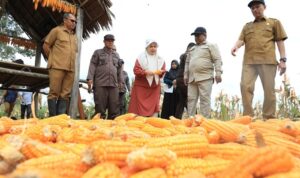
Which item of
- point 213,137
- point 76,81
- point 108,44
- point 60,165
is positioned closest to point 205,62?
point 108,44

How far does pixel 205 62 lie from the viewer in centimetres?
683

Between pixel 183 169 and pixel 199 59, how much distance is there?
5580mm

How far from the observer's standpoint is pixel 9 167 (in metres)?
1.49

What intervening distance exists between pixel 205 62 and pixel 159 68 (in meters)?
0.97

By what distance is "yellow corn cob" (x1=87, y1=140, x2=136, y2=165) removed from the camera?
1.47 meters

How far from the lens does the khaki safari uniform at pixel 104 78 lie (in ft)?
23.9

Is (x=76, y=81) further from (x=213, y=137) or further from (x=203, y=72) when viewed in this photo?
(x=213, y=137)

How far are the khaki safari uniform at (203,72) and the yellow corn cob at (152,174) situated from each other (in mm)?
5415

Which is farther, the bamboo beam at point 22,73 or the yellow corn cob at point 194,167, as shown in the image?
the bamboo beam at point 22,73

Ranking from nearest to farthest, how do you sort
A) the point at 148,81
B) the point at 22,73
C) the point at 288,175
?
the point at 288,175 → the point at 22,73 → the point at 148,81

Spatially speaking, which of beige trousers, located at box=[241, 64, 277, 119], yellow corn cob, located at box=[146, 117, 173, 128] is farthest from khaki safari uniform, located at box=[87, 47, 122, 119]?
yellow corn cob, located at box=[146, 117, 173, 128]

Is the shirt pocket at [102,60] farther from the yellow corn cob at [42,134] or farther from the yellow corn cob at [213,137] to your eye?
the yellow corn cob at [213,137]

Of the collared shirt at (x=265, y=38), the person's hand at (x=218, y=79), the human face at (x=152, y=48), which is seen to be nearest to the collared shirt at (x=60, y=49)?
the human face at (x=152, y=48)

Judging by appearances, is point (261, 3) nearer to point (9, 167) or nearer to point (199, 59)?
point (199, 59)
